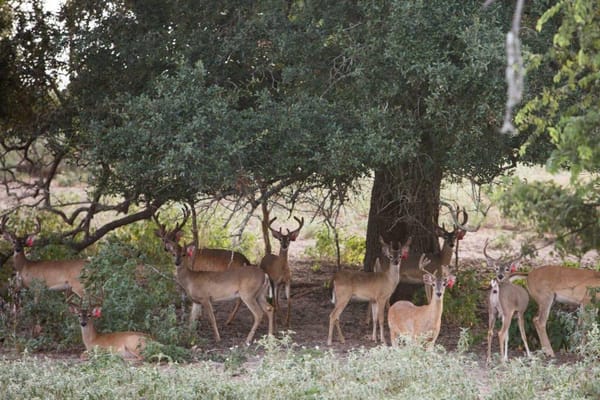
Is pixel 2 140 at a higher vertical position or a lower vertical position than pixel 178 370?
higher

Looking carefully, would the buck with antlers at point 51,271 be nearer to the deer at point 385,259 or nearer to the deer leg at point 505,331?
the deer at point 385,259

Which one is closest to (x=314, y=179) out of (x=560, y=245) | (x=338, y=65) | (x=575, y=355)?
(x=338, y=65)

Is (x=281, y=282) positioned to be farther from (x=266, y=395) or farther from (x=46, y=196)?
(x=266, y=395)

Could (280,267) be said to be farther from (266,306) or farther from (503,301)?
(503,301)

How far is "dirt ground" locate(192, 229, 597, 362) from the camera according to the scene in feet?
37.8

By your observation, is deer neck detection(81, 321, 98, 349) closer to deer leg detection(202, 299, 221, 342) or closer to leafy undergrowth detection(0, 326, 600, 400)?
leafy undergrowth detection(0, 326, 600, 400)

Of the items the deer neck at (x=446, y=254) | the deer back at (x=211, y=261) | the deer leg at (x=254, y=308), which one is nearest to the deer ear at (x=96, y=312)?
the deer leg at (x=254, y=308)

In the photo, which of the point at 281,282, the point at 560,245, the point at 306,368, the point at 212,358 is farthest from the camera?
the point at 281,282

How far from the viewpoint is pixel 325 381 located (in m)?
8.45

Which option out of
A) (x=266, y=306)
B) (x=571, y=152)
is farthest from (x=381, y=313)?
(x=571, y=152)

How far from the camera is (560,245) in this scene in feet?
26.0

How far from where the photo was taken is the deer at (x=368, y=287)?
461 inches

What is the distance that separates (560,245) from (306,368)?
221 cm

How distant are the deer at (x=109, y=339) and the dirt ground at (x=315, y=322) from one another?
1026 mm
